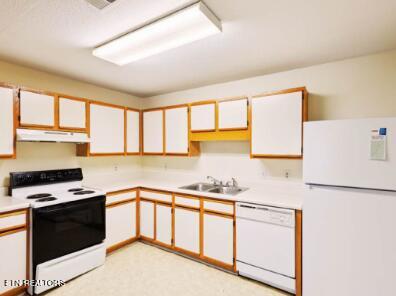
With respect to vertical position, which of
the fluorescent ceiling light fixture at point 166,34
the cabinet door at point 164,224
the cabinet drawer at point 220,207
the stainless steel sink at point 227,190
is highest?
the fluorescent ceiling light fixture at point 166,34

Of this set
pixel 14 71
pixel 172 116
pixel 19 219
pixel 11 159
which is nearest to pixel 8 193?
pixel 11 159

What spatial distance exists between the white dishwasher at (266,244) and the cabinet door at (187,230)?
1.90 ft

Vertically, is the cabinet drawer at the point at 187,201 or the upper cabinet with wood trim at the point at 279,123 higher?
the upper cabinet with wood trim at the point at 279,123

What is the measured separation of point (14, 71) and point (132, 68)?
4.46ft

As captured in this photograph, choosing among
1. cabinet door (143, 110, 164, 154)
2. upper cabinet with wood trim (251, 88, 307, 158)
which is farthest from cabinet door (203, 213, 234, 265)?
cabinet door (143, 110, 164, 154)

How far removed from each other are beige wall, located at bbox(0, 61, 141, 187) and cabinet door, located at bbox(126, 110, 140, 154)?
0.32 meters

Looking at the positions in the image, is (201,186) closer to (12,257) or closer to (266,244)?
(266,244)

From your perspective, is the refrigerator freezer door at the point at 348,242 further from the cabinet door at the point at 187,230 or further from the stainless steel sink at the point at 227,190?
the cabinet door at the point at 187,230

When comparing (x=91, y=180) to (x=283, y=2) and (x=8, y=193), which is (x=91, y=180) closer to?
(x=8, y=193)

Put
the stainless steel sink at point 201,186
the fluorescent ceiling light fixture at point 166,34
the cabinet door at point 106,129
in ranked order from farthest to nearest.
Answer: the stainless steel sink at point 201,186 → the cabinet door at point 106,129 → the fluorescent ceiling light fixture at point 166,34

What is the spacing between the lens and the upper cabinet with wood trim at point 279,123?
7.64 ft

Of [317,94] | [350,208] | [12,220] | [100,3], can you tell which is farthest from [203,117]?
[12,220]

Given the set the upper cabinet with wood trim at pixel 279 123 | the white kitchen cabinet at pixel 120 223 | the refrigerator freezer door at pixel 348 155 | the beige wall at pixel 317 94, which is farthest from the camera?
the white kitchen cabinet at pixel 120 223

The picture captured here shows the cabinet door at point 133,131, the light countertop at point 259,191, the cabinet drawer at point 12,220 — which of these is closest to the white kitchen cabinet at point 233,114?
the light countertop at point 259,191
